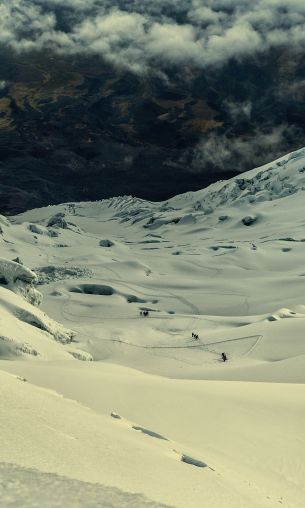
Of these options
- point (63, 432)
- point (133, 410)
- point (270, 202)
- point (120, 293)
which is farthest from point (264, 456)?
point (270, 202)

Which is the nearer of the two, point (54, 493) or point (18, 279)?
point (54, 493)

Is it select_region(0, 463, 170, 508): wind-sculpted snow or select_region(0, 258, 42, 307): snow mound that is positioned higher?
select_region(0, 258, 42, 307): snow mound

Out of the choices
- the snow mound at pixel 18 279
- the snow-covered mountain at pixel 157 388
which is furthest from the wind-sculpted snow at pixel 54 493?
the snow mound at pixel 18 279

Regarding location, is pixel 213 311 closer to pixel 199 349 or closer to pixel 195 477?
pixel 199 349

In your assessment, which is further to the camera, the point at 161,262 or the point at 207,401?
the point at 161,262

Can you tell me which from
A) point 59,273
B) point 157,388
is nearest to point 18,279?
point 157,388

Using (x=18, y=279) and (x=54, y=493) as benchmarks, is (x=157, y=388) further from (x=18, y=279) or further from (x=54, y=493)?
(x=18, y=279)

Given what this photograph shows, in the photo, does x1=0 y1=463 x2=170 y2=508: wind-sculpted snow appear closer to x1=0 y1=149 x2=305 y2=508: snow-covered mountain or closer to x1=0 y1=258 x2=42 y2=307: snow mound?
x1=0 y1=149 x2=305 y2=508: snow-covered mountain

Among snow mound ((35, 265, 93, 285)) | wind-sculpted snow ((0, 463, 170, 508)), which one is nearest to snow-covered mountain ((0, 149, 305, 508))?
wind-sculpted snow ((0, 463, 170, 508))

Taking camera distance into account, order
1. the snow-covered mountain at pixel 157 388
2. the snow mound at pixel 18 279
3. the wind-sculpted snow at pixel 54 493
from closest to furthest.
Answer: the wind-sculpted snow at pixel 54 493 → the snow-covered mountain at pixel 157 388 → the snow mound at pixel 18 279

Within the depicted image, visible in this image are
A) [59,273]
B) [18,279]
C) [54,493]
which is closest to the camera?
[54,493]

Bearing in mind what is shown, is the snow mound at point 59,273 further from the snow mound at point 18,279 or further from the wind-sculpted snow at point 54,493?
the wind-sculpted snow at point 54,493
